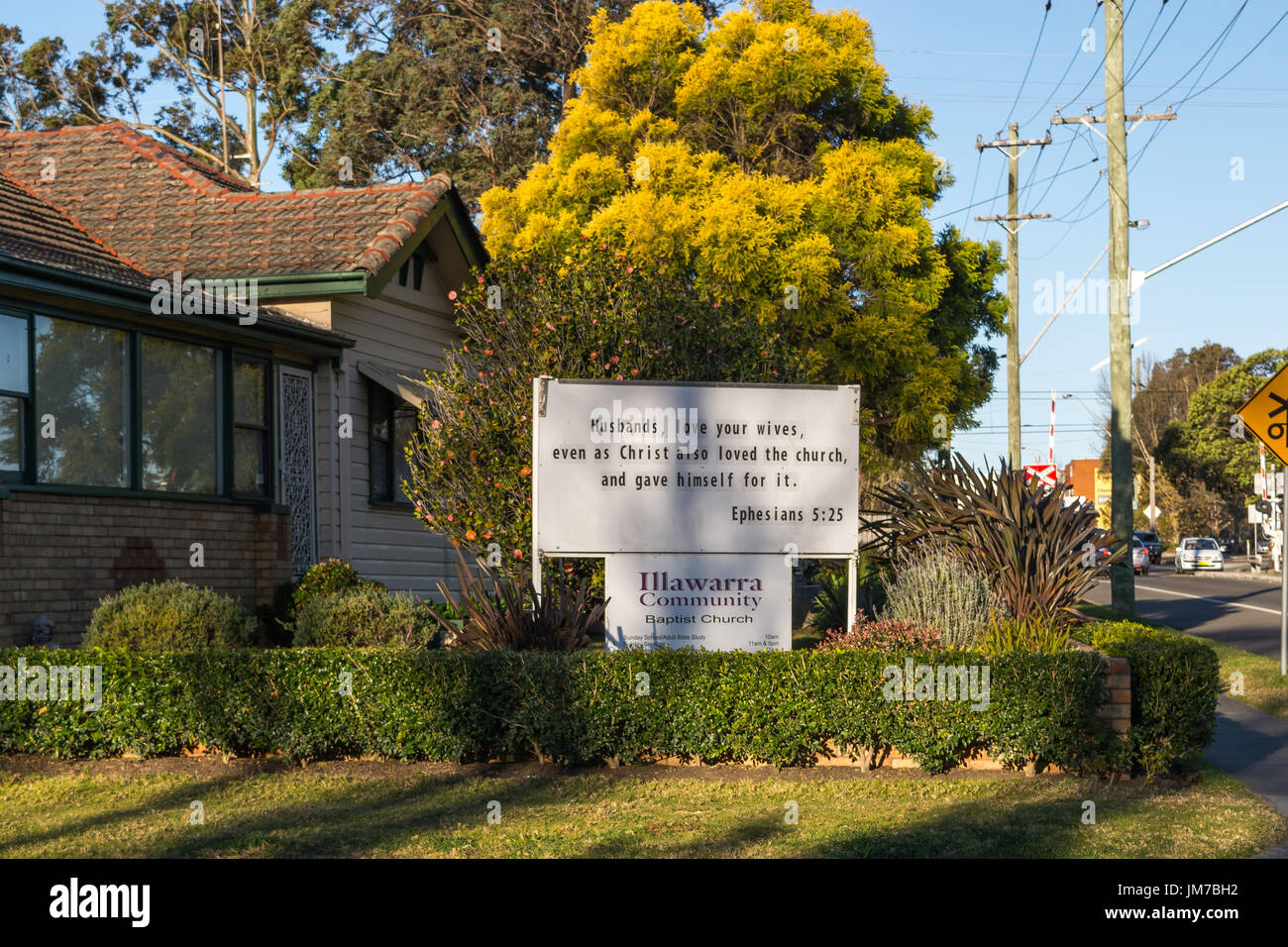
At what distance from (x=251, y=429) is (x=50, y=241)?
2863 mm

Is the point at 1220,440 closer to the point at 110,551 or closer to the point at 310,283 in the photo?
the point at 310,283

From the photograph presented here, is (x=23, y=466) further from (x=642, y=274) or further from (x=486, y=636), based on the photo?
(x=642, y=274)

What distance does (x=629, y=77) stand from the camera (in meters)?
26.7

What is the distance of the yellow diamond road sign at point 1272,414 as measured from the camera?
1445 cm

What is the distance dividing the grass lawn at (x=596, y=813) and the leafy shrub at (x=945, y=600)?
5.68 feet

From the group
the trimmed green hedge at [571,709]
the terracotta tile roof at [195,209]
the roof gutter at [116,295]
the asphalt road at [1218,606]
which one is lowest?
the asphalt road at [1218,606]

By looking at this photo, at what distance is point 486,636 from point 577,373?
3477mm

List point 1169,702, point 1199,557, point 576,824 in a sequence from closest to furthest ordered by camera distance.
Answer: point 576,824 → point 1169,702 → point 1199,557

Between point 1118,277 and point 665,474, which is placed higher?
point 1118,277

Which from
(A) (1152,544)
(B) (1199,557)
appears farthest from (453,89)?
(A) (1152,544)

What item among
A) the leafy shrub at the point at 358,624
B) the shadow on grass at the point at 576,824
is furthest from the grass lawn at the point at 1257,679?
the leafy shrub at the point at 358,624

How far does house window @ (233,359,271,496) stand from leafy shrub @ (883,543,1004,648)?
23.5ft

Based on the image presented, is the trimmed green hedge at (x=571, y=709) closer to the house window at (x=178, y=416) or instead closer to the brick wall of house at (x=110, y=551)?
the brick wall of house at (x=110, y=551)

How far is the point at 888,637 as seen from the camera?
10.0 m
